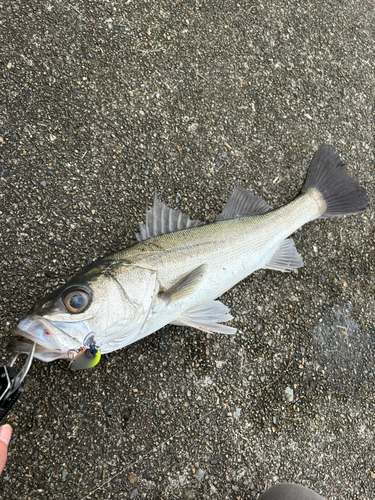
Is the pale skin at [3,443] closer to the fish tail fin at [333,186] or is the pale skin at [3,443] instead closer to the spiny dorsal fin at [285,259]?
the spiny dorsal fin at [285,259]

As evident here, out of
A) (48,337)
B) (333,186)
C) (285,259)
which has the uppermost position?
(48,337)

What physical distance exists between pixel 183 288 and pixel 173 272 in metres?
0.13

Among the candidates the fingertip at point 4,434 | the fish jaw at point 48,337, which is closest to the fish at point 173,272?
the fish jaw at point 48,337

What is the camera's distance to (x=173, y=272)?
2248 millimetres

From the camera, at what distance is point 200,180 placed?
2.99 metres

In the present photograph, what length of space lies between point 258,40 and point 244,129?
1.02m

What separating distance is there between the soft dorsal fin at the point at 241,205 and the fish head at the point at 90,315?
0.85 metres

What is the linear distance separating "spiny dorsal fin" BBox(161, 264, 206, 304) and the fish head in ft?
0.31

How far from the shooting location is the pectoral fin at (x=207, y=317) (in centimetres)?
230

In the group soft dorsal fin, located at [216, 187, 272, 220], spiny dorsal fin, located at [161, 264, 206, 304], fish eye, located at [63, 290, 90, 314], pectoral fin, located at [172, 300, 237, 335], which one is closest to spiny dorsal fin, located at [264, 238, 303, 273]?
soft dorsal fin, located at [216, 187, 272, 220]

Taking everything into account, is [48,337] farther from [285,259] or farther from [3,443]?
[285,259]

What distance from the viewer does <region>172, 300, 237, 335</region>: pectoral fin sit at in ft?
7.55

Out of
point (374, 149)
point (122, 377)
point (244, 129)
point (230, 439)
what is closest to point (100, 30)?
point (244, 129)

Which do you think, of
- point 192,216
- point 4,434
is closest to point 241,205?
point 192,216
